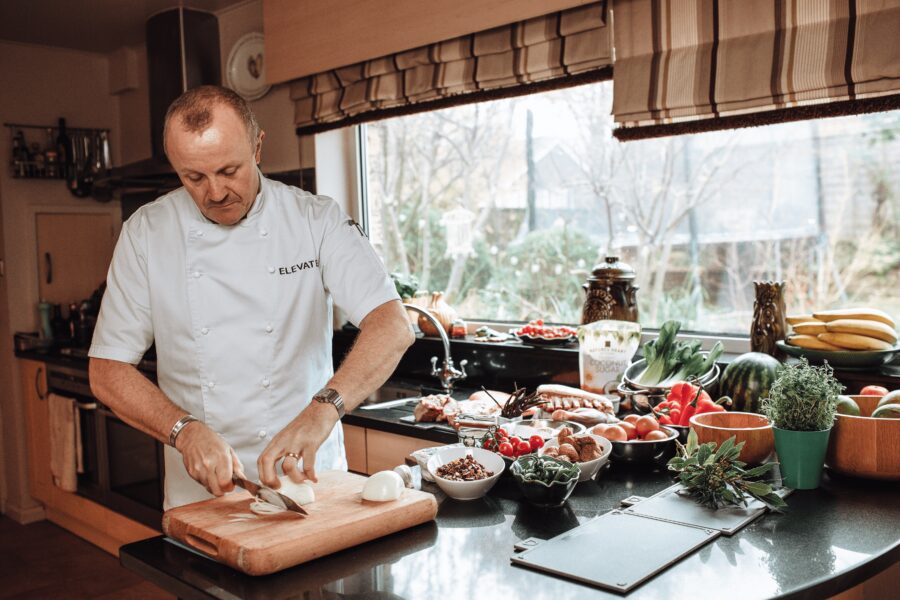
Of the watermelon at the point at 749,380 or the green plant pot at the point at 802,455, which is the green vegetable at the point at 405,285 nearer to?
the watermelon at the point at 749,380

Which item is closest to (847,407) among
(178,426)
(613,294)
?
(613,294)

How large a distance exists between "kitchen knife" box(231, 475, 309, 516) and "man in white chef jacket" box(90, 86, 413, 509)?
0.31 meters

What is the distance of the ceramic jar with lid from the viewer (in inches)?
110

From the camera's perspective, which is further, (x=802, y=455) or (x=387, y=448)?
(x=387, y=448)

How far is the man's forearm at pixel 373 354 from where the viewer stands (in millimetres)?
1639

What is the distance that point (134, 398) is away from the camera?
172cm

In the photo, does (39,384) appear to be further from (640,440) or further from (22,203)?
(640,440)

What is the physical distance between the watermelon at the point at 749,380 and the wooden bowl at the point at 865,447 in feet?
1.47

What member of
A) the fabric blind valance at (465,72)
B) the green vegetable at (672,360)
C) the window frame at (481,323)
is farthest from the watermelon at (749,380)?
the fabric blind valance at (465,72)

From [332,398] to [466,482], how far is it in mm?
334

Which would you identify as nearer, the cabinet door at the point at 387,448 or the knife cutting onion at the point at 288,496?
the knife cutting onion at the point at 288,496

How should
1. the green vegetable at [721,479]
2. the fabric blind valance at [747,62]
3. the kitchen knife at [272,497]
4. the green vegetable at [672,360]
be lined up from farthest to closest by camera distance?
the green vegetable at [672,360] < the fabric blind valance at [747,62] < the green vegetable at [721,479] < the kitchen knife at [272,497]

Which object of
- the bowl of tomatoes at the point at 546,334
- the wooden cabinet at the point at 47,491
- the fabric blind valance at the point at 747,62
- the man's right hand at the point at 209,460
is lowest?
the wooden cabinet at the point at 47,491

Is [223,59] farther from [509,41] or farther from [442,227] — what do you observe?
[509,41]
